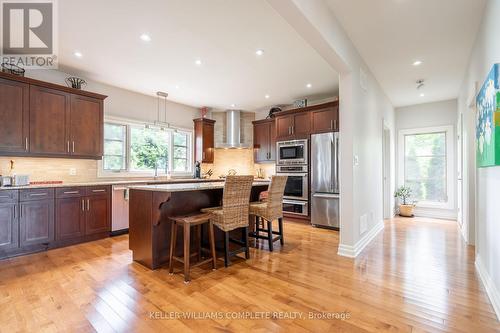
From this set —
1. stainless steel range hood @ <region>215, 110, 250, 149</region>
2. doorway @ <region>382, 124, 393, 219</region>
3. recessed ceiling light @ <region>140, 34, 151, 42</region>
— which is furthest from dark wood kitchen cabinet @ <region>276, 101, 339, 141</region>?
recessed ceiling light @ <region>140, 34, 151, 42</region>

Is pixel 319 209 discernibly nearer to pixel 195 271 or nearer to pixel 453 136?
pixel 195 271

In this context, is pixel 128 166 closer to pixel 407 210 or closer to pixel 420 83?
pixel 420 83

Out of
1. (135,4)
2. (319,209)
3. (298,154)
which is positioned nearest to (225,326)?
(135,4)

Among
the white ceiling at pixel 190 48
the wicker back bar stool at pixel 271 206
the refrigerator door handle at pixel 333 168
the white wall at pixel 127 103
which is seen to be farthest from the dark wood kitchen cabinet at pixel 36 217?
the refrigerator door handle at pixel 333 168

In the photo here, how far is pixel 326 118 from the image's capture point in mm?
4941

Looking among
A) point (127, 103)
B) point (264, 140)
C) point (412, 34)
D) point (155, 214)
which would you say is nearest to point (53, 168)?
point (127, 103)

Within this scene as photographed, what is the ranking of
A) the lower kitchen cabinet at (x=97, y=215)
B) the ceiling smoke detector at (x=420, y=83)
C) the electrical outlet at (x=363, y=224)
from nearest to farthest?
the electrical outlet at (x=363, y=224) < the lower kitchen cabinet at (x=97, y=215) < the ceiling smoke detector at (x=420, y=83)

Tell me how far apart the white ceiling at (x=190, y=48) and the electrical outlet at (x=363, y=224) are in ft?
8.32

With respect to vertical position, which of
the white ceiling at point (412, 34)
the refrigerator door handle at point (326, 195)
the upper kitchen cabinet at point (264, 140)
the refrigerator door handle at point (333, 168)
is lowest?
the refrigerator door handle at point (326, 195)

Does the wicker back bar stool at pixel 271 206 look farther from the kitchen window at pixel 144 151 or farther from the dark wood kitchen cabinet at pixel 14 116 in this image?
the dark wood kitchen cabinet at pixel 14 116

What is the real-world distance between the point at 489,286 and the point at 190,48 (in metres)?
4.29

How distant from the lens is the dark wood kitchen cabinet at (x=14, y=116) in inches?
131

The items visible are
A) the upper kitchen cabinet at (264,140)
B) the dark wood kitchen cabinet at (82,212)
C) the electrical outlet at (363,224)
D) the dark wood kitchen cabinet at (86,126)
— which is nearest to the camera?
the electrical outlet at (363,224)

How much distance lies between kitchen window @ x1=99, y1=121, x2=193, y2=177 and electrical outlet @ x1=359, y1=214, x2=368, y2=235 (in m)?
4.36
